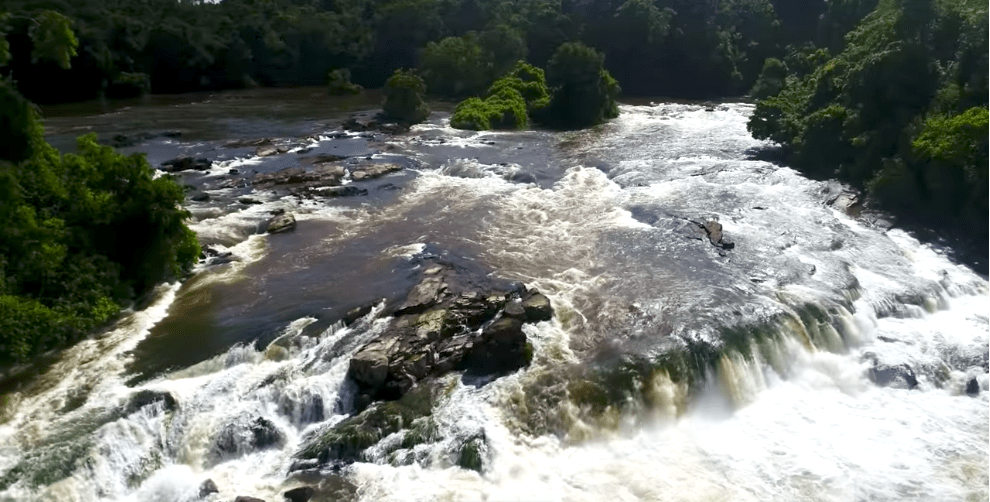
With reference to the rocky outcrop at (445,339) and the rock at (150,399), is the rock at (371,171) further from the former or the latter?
the rock at (150,399)

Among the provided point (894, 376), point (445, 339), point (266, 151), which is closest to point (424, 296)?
point (445, 339)

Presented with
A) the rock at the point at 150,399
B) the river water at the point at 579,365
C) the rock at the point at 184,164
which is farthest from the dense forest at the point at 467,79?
the rock at the point at 184,164

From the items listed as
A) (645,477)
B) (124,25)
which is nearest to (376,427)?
(645,477)

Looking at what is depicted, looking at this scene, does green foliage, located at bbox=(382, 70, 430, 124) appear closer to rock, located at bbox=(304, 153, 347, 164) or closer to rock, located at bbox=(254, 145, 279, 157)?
rock, located at bbox=(254, 145, 279, 157)

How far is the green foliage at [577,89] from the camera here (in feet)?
179

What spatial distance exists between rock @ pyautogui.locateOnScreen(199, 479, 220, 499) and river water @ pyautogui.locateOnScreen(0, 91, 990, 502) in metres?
0.12

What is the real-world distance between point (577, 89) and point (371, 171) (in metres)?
21.4

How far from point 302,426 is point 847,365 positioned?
15.5 metres

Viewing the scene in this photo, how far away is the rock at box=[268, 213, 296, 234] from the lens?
30125 millimetres

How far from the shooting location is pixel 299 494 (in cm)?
1614

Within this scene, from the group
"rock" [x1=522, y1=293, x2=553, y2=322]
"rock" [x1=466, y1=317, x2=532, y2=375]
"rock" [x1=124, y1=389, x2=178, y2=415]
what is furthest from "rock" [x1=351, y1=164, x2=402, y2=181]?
"rock" [x1=124, y1=389, x2=178, y2=415]

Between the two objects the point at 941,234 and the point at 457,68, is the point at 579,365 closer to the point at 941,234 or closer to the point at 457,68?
the point at 941,234

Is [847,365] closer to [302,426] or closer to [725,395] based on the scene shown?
[725,395]

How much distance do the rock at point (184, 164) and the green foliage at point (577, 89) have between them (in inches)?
1000
